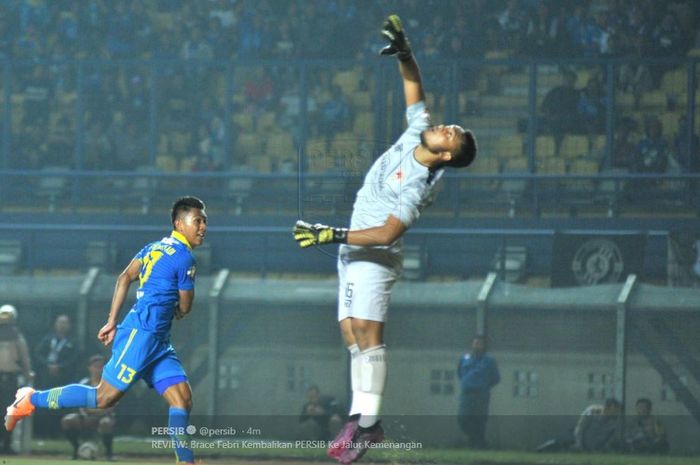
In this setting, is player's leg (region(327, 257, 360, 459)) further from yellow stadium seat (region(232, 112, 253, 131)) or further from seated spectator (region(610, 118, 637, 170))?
seated spectator (region(610, 118, 637, 170))

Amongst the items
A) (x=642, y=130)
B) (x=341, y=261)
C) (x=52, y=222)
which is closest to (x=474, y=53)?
(x=642, y=130)

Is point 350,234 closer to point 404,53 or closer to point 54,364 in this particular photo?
point 404,53

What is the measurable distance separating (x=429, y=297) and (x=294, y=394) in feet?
4.07

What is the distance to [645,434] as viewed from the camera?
984cm

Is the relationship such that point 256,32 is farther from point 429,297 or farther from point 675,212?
point 675,212

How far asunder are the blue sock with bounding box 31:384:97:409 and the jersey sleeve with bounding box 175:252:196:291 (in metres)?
0.64

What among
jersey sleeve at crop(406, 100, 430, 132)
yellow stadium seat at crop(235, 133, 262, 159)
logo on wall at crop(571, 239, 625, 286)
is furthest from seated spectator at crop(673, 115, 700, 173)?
jersey sleeve at crop(406, 100, 430, 132)

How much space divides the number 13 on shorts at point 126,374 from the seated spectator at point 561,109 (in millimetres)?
4764

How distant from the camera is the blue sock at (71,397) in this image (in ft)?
20.6

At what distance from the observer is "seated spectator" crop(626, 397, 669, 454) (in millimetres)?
9828

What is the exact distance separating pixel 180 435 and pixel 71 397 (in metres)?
0.59

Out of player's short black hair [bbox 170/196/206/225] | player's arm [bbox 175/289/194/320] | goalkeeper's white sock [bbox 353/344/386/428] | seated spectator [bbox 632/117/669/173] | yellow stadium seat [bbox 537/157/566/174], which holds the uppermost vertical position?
seated spectator [bbox 632/117/669/173]

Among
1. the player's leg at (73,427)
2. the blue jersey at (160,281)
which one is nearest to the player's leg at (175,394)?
the blue jersey at (160,281)

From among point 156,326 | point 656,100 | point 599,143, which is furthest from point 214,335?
point 156,326
